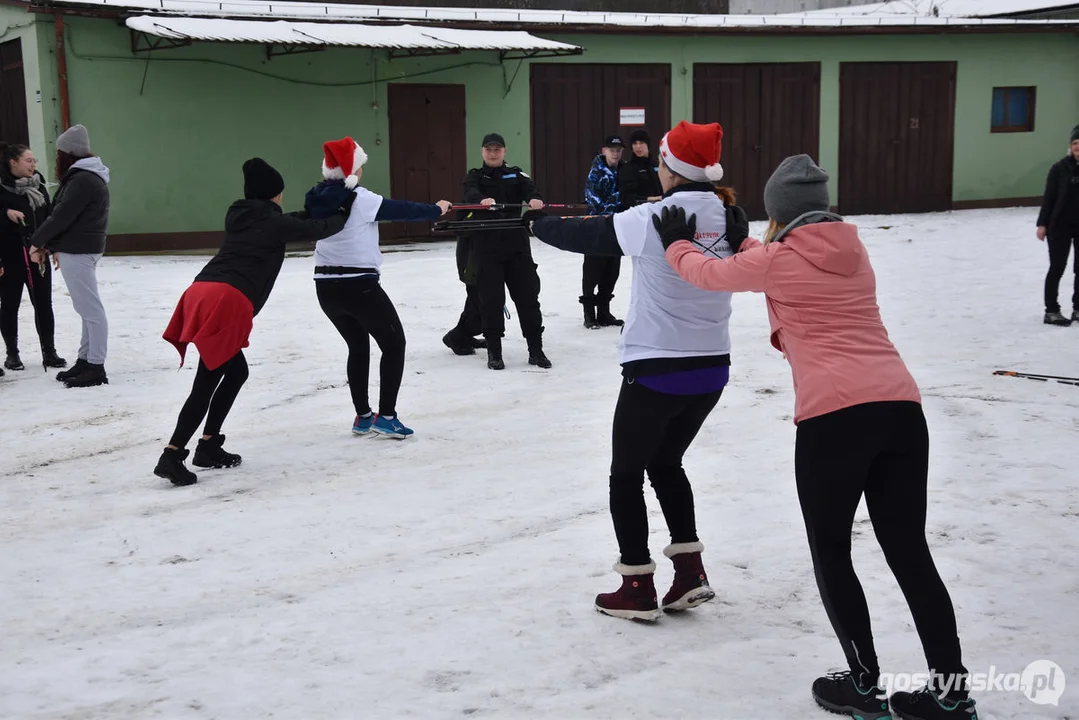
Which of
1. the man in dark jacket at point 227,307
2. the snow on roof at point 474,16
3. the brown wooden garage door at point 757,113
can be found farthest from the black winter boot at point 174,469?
the brown wooden garage door at point 757,113

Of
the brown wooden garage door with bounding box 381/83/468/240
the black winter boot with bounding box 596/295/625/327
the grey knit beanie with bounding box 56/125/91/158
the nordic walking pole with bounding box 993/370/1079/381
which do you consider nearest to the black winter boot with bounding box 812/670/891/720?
the nordic walking pole with bounding box 993/370/1079/381

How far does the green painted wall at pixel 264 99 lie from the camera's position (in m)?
14.9

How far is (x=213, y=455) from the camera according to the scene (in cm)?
611

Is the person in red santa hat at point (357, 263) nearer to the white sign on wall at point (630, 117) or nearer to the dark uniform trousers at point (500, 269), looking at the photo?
the dark uniform trousers at point (500, 269)

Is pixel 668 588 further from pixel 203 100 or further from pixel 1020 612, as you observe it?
pixel 203 100

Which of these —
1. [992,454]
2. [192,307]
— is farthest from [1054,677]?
[192,307]

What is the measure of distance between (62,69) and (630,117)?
8.39 m

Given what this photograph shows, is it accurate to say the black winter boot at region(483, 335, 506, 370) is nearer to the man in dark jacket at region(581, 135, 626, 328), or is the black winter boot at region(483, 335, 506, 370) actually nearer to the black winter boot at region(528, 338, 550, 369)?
the black winter boot at region(528, 338, 550, 369)

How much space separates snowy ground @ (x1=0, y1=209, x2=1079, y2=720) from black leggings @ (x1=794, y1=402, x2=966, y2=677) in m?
0.43

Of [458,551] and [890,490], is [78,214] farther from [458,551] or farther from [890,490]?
[890,490]

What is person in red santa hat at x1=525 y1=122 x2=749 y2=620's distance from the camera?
387cm

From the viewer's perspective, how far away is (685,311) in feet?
12.8

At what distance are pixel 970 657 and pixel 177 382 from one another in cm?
615

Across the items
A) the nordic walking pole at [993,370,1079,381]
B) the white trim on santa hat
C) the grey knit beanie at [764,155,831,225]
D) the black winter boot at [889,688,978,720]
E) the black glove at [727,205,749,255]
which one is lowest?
the nordic walking pole at [993,370,1079,381]
